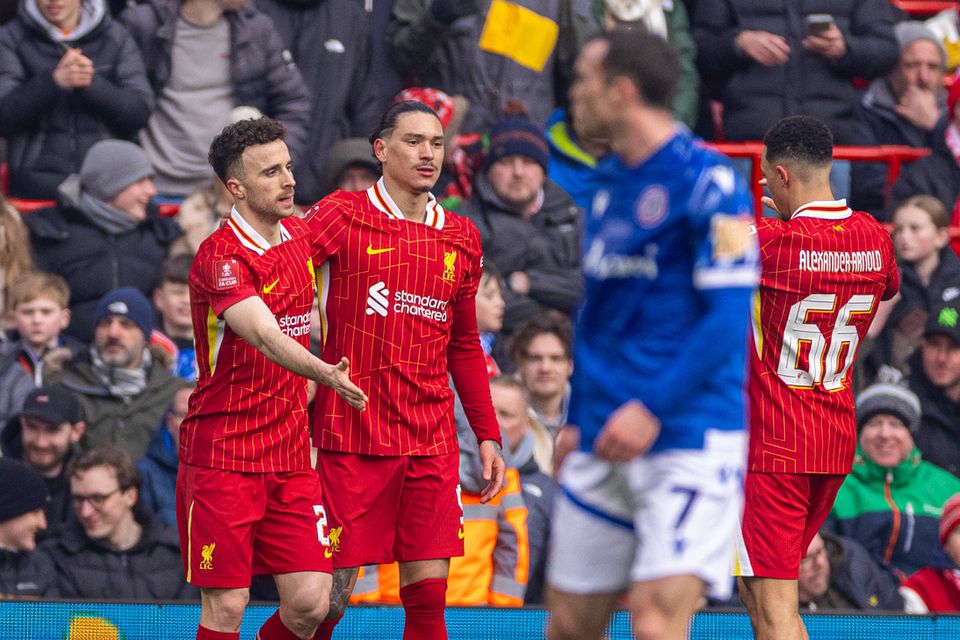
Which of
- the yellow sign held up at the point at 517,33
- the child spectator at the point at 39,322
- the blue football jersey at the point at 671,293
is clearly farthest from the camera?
the yellow sign held up at the point at 517,33

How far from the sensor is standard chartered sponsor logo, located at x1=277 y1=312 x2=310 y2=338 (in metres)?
6.30

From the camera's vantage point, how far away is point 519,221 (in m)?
9.84

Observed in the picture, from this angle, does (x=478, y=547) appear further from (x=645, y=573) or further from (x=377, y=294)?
(x=645, y=573)

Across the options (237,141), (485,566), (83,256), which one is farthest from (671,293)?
(83,256)

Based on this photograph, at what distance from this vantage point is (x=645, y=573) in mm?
4680

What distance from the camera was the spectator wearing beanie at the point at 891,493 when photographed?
29.8 feet

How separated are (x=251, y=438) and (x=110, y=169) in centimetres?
363

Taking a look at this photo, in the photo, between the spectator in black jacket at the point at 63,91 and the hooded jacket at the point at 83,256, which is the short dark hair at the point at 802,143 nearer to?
the hooded jacket at the point at 83,256

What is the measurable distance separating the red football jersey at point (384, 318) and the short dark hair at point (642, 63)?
6.35ft

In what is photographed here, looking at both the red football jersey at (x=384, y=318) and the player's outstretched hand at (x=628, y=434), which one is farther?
the red football jersey at (x=384, y=318)

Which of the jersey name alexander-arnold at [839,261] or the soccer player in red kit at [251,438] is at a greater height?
the jersey name alexander-arnold at [839,261]

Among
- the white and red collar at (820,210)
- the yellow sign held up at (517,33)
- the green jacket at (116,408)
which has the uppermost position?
the yellow sign held up at (517,33)

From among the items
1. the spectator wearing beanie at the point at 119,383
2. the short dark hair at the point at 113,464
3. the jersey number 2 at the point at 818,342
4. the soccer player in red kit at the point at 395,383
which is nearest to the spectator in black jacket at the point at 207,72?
the spectator wearing beanie at the point at 119,383

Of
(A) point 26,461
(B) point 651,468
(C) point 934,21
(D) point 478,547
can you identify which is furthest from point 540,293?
(B) point 651,468
